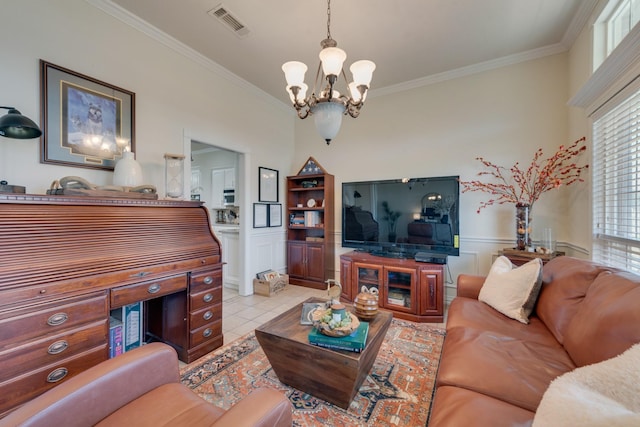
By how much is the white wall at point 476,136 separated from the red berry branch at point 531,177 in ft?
0.29

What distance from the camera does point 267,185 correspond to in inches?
163

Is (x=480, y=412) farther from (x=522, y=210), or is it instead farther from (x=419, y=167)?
(x=419, y=167)

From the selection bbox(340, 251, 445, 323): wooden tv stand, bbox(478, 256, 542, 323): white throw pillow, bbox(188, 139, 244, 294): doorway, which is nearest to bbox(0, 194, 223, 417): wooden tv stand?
bbox(340, 251, 445, 323): wooden tv stand

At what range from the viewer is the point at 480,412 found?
977 millimetres

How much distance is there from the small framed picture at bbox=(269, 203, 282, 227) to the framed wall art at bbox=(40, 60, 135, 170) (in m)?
2.12

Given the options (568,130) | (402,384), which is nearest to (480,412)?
(402,384)

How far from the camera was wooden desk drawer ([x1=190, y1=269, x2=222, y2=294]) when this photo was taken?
2.17m

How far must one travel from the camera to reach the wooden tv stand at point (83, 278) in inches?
52.4

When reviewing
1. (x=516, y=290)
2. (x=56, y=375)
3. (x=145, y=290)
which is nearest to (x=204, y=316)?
(x=145, y=290)

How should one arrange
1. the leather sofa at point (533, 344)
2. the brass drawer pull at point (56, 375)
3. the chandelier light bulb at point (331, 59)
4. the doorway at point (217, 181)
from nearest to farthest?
the leather sofa at point (533, 344)
the brass drawer pull at point (56, 375)
the chandelier light bulb at point (331, 59)
the doorway at point (217, 181)

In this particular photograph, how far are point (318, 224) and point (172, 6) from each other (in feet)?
10.1

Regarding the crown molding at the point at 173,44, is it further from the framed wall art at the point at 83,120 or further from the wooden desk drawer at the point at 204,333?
the wooden desk drawer at the point at 204,333

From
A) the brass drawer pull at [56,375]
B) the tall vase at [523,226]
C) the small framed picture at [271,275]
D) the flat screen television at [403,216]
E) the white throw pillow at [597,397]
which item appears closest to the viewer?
the white throw pillow at [597,397]

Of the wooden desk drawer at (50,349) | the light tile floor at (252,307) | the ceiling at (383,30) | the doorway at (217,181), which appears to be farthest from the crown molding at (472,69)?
the wooden desk drawer at (50,349)
